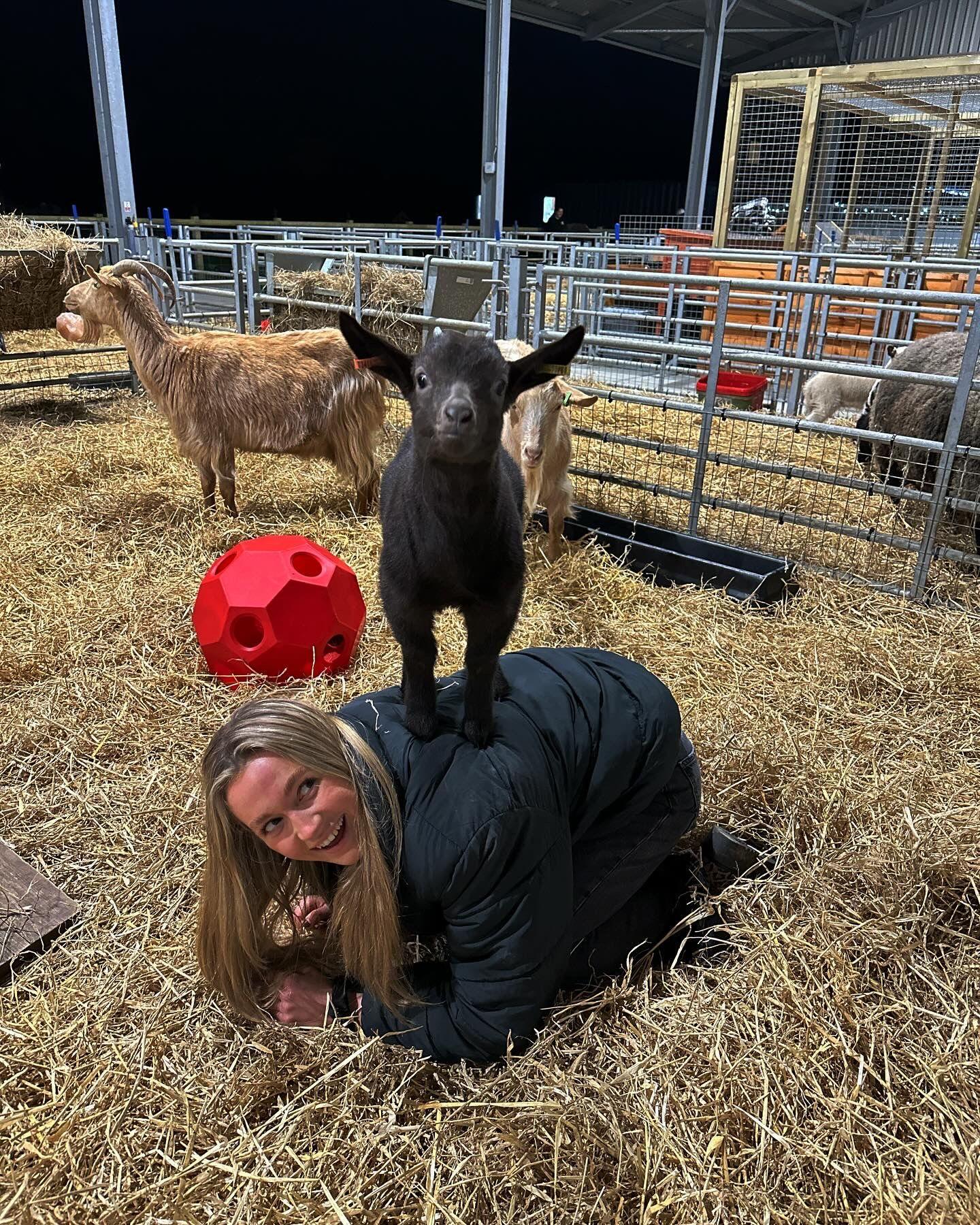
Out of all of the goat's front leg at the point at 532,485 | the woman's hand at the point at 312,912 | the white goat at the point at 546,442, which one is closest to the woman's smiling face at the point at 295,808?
the woman's hand at the point at 312,912

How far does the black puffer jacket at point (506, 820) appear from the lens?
1.66 metres

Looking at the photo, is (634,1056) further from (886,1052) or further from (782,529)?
(782,529)

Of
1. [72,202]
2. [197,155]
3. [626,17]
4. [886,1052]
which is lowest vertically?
[886,1052]

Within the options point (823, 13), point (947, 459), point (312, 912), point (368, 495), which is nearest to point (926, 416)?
point (947, 459)

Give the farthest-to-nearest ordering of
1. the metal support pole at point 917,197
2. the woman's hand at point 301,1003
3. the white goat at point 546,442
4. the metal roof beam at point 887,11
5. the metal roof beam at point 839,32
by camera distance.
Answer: the metal roof beam at point 839,32 < the metal roof beam at point 887,11 < the metal support pole at point 917,197 < the white goat at point 546,442 < the woman's hand at point 301,1003

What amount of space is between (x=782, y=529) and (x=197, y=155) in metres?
19.9

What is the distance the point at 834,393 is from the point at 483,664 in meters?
6.78

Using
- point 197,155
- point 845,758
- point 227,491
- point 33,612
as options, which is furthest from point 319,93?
point 845,758

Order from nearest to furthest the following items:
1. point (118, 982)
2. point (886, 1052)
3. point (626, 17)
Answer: point (886, 1052) < point (118, 982) < point (626, 17)

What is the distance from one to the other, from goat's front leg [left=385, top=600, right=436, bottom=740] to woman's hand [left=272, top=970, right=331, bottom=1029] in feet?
2.29

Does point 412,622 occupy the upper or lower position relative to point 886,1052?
upper

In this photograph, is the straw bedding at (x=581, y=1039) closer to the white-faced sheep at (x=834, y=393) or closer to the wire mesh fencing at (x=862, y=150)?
the white-faced sheep at (x=834, y=393)

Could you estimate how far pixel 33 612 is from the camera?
4020mm

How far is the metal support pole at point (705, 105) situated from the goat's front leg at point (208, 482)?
1487 cm
